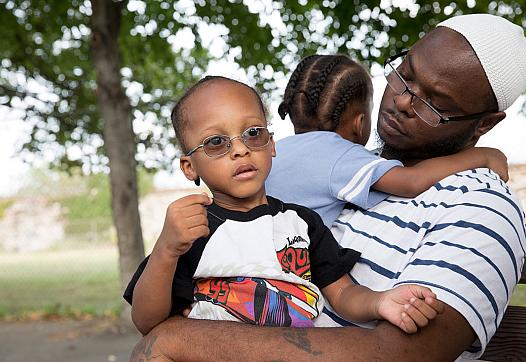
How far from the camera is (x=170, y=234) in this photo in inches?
66.7

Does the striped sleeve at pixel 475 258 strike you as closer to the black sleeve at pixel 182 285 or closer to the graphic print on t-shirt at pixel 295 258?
the graphic print on t-shirt at pixel 295 258

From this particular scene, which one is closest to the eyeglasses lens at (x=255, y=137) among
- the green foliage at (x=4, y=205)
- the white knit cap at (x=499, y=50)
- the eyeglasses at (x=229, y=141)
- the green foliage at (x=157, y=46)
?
the eyeglasses at (x=229, y=141)

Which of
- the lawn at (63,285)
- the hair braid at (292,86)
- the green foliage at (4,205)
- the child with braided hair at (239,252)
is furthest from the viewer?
the green foliage at (4,205)

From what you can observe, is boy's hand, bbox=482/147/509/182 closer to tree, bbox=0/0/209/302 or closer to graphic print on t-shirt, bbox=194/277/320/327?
graphic print on t-shirt, bbox=194/277/320/327

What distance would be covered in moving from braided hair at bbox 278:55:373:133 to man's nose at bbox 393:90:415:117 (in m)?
0.24

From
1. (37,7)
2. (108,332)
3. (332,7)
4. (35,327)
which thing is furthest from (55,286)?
(332,7)

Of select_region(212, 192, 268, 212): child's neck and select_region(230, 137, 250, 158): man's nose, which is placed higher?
select_region(230, 137, 250, 158): man's nose

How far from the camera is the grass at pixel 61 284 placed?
10.7m

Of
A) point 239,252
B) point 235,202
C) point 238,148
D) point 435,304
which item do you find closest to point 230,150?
point 238,148

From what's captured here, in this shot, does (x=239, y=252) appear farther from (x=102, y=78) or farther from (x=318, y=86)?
(x=102, y=78)

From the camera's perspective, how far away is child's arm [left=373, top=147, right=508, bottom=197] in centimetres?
203

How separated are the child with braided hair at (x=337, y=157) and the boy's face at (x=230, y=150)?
0.79ft

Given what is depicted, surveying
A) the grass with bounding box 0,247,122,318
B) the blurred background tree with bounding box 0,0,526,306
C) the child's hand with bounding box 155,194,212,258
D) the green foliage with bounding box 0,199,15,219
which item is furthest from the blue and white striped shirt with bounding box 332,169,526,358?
the green foliage with bounding box 0,199,15,219

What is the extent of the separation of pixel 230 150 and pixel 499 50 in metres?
0.84
